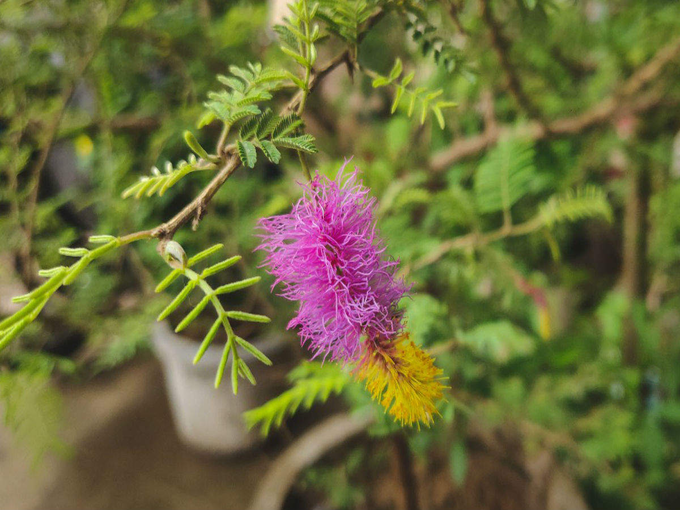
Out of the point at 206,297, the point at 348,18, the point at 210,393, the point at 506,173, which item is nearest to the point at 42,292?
the point at 206,297

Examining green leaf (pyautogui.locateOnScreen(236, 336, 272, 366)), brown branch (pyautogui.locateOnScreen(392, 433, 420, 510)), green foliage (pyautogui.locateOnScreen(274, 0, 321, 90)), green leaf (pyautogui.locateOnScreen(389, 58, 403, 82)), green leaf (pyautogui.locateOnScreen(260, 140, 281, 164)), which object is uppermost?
green foliage (pyautogui.locateOnScreen(274, 0, 321, 90))

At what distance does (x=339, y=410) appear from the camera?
44.3 inches

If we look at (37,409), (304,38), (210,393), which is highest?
(304,38)

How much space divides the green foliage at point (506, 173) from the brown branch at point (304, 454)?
39cm

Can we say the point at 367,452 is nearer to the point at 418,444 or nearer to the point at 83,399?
the point at 418,444

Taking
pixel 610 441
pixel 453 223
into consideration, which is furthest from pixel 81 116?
pixel 610 441

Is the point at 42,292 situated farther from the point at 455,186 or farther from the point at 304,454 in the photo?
the point at 304,454

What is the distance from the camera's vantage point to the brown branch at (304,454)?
0.67 metres

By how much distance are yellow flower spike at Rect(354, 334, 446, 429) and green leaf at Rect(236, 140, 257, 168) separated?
0.10m

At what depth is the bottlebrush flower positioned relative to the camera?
0.21 meters

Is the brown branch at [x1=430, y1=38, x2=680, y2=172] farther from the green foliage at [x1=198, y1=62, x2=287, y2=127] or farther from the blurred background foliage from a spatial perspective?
the green foliage at [x1=198, y1=62, x2=287, y2=127]

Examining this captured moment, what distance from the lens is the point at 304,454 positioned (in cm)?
71

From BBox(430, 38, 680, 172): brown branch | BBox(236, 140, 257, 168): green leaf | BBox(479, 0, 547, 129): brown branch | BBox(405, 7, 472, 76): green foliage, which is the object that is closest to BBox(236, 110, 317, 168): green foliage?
BBox(236, 140, 257, 168): green leaf

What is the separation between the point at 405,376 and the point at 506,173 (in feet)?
0.89
